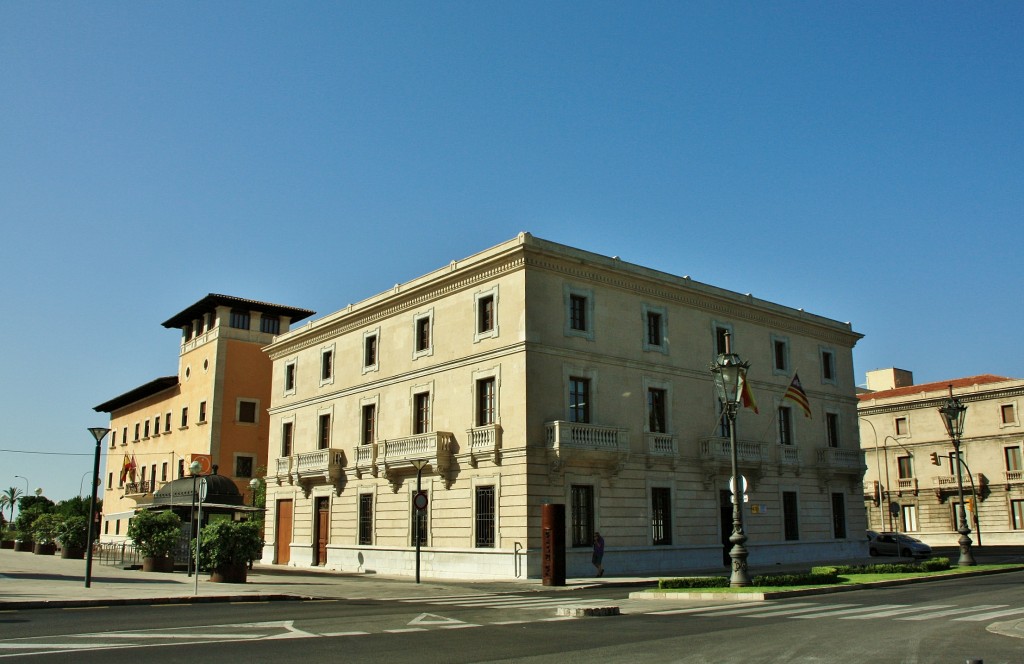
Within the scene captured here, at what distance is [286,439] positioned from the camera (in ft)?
149

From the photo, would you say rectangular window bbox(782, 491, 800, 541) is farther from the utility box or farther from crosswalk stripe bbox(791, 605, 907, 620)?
crosswalk stripe bbox(791, 605, 907, 620)

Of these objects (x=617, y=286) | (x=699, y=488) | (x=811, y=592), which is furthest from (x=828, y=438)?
(x=811, y=592)

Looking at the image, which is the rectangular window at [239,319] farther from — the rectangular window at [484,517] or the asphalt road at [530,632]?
the asphalt road at [530,632]

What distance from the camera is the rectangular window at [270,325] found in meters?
58.9

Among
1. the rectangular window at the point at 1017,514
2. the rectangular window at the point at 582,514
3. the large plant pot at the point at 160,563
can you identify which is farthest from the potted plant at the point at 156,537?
the rectangular window at the point at 1017,514

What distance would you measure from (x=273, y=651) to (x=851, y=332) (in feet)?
132

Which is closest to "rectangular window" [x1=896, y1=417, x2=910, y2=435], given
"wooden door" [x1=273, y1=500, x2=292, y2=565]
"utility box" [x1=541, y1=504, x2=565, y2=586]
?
"wooden door" [x1=273, y1=500, x2=292, y2=565]

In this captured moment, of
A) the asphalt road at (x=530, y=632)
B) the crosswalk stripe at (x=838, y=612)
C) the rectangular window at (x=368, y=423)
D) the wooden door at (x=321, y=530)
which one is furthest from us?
the wooden door at (x=321, y=530)

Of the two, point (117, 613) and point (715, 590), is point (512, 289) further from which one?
point (117, 613)

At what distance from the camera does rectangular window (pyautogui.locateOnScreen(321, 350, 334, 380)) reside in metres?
42.5

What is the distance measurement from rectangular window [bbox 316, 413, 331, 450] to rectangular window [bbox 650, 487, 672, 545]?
55.2 ft

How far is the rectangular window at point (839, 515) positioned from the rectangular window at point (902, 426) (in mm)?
27338

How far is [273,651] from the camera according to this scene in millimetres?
11680

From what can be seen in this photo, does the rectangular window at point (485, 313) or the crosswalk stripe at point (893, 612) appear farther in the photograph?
the rectangular window at point (485, 313)
